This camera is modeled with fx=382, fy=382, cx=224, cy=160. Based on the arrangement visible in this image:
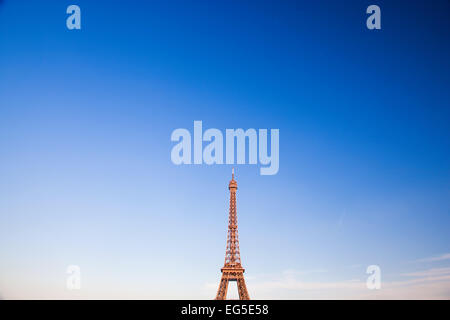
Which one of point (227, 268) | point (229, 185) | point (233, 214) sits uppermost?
point (229, 185)
